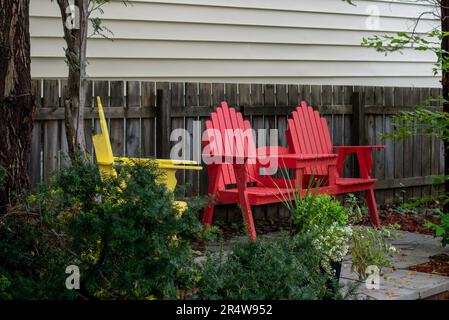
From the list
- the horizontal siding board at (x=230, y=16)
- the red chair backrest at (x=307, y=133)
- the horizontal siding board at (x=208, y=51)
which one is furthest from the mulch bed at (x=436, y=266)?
the horizontal siding board at (x=230, y=16)

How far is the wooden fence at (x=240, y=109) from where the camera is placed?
20.6ft

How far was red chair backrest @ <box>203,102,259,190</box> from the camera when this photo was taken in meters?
6.42

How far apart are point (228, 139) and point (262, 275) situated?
2.99m

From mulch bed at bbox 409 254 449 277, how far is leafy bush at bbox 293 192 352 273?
100cm

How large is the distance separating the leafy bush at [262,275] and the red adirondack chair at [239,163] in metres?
1.77

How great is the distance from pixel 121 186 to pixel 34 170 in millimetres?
2784

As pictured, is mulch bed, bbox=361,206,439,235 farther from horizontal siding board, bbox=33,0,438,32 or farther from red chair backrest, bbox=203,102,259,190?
horizontal siding board, bbox=33,0,438,32

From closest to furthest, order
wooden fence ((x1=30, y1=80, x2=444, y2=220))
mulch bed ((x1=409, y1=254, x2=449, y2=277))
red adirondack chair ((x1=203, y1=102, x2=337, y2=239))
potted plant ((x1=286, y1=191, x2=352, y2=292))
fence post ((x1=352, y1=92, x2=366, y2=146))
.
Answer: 1. potted plant ((x1=286, y1=191, x2=352, y2=292))
2. mulch bed ((x1=409, y1=254, x2=449, y2=277))
3. red adirondack chair ((x1=203, y1=102, x2=337, y2=239))
4. wooden fence ((x1=30, y1=80, x2=444, y2=220))
5. fence post ((x1=352, y1=92, x2=366, y2=146))

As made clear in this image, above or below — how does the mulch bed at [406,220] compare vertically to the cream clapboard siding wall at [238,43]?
below

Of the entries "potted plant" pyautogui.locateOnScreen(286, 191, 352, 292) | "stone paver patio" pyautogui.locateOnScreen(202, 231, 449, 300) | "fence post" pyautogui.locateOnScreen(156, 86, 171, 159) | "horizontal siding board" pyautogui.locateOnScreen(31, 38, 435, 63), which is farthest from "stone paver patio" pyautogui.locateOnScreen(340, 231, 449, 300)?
"horizontal siding board" pyautogui.locateOnScreen(31, 38, 435, 63)

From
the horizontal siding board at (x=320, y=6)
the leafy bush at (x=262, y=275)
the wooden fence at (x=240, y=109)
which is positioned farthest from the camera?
the horizontal siding board at (x=320, y=6)

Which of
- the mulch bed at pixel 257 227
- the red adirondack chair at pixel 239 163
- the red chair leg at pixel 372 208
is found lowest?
the mulch bed at pixel 257 227

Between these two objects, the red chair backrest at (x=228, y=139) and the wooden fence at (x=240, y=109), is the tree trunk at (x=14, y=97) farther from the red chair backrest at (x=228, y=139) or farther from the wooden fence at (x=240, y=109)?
the red chair backrest at (x=228, y=139)

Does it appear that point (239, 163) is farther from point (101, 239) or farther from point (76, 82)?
point (101, 239)
